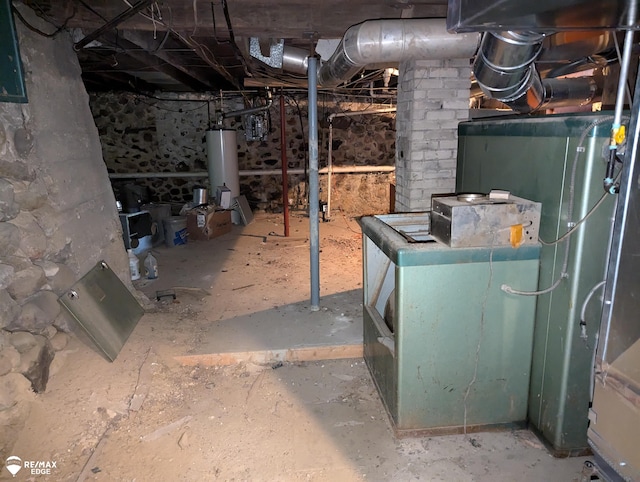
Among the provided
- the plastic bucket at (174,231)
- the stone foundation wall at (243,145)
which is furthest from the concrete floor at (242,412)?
the stone foundation wall at (243,145)

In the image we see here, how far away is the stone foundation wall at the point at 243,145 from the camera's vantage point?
644 centimetres

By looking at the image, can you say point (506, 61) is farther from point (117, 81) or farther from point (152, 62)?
point (117, 81)

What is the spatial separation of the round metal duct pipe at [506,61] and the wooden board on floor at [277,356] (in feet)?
5.55

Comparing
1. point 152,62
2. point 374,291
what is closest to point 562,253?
point 374,291

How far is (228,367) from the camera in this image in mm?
2621

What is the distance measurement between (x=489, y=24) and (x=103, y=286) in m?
2.68

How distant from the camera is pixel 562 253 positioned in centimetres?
170

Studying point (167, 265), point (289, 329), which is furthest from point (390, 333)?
point (167, 265)

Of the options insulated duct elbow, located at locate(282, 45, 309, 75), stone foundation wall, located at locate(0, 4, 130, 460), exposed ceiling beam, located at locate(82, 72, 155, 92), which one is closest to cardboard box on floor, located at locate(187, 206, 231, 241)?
exposed ceiling beam, located at locate(82, 72, 155, 92)

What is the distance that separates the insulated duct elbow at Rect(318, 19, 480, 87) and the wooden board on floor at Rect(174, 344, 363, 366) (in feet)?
6.10

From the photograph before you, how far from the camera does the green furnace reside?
1.57 m

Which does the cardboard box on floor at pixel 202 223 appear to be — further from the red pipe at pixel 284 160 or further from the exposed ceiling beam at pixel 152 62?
the exposed ceiling beam at pixel 152 62

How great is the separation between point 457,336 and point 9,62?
2.63 metres

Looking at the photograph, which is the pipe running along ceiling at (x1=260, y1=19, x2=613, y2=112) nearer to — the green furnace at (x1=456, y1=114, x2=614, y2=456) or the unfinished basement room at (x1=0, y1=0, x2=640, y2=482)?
the unfinished basement room at (x1=0, y1=0, x2=640, y2=482)
